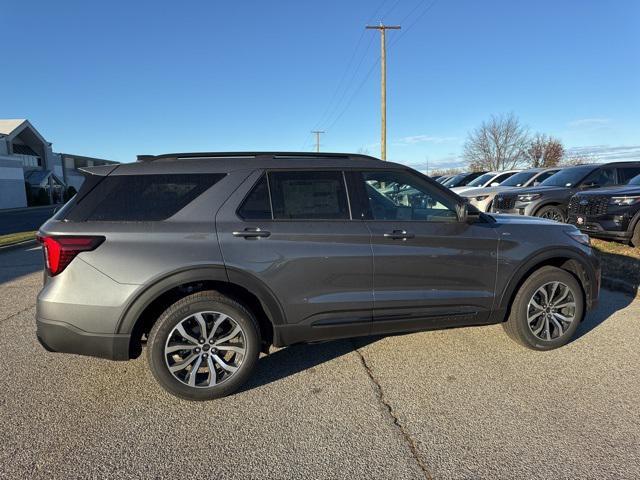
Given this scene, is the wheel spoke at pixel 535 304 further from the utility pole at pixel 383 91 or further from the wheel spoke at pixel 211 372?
the utility pole at pixel 383 91

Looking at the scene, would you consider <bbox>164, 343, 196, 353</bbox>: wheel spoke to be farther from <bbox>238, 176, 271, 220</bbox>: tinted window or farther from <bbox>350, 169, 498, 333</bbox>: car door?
→ <bbox>350, 169, 498, 333</bbox>: car door

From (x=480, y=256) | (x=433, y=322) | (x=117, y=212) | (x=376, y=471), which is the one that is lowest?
(x=376, y=471)

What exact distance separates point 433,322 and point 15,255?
10734mm

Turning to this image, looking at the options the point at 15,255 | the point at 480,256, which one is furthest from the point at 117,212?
the point at 15,255

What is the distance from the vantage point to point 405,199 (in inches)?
151

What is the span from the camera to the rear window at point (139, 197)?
3117 millimetres

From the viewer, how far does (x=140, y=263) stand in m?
3.02

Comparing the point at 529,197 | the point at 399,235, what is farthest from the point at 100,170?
the point at 529,197

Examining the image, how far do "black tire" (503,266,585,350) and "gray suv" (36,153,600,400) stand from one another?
0.11ft

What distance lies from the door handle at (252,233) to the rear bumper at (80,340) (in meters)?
1.08

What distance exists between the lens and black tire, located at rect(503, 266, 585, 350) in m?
3.89

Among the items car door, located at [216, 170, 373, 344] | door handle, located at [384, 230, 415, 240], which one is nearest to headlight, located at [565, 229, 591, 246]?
door handle, located at [384, 230, 415, 240]

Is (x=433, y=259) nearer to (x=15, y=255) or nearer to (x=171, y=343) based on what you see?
(x=171, y=343)

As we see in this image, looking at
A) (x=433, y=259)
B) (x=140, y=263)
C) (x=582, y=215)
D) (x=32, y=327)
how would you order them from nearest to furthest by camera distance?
(x=140, y=263) < (x=433, y=259) < (x=32, y=327) < (x=582, y=215)
